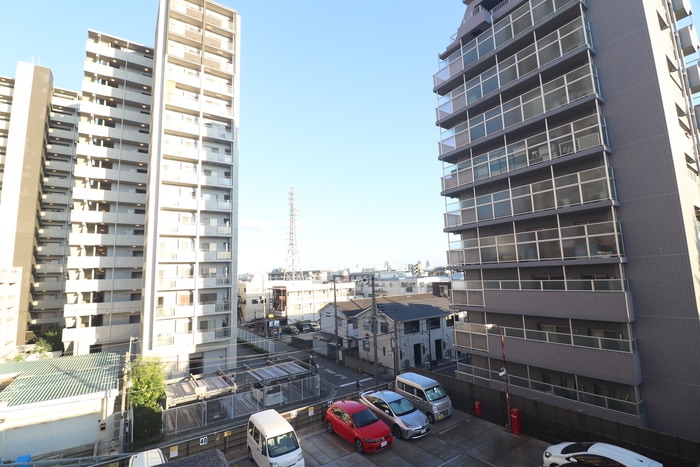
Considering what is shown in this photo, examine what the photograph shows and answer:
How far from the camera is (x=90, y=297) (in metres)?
35.1

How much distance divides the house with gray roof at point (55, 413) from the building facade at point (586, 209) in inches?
826

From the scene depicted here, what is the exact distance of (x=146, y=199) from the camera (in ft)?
121

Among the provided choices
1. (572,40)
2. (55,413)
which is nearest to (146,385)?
(55,413)

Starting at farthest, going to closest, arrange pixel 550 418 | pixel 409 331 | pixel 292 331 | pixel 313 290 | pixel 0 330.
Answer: pixel 313 290, pixel 292 331, pixel 409 331, pixel 0 330, pixel 550 418

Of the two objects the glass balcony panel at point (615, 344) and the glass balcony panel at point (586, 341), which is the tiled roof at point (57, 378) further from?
the glass balcony panel at point (615, 344)

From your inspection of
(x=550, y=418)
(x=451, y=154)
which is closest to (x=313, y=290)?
(x=451, y=154)

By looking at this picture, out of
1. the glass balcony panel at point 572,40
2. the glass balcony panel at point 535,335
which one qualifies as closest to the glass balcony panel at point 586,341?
the glass balcony panel at point 535,335

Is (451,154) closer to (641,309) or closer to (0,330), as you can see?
(641,309)

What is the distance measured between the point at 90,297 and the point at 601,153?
4569 centimetres

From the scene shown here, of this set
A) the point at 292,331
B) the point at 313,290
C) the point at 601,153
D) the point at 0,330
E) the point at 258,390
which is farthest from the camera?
the point at 313,290

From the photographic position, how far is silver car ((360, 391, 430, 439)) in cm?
1484

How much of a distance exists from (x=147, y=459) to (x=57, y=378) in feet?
42.8

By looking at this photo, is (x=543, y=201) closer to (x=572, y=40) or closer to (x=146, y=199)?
(x=572, y=40)

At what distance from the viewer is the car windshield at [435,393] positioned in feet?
55.8
